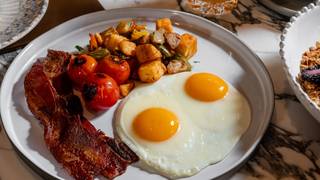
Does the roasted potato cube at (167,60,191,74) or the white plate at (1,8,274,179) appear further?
the roasted potato cube at (167,60,191,74)

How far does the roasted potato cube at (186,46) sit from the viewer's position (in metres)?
1.27

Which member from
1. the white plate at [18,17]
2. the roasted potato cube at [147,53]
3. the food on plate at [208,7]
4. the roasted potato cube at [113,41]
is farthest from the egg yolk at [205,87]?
the white plate at [18,17]

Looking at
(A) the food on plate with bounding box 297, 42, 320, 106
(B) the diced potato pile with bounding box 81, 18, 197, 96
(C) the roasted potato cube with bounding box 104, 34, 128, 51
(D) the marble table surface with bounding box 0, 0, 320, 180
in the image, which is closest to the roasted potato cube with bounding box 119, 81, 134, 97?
(B) the diced potato pile with bounding box 81, 18, 197, 96

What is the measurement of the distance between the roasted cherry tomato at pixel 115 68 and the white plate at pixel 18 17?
0.92ft

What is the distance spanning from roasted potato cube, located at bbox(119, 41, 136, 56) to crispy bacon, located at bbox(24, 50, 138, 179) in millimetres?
153

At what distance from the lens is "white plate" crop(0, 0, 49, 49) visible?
1.32 metres

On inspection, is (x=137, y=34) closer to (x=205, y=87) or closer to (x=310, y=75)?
(x=205, y=87)

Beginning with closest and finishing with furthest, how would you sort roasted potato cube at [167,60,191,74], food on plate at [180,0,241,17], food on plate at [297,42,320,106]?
food on plate at [297,42,320,106]
roasted potato cube at [167,60,191,74]
food on plate at [180,0,241,17]

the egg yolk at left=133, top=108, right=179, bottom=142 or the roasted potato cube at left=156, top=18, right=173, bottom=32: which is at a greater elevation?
the roasted potato cube at left=156, top=18, right=173, bottom=32

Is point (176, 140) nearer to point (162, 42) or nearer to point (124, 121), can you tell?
point (124, 121)

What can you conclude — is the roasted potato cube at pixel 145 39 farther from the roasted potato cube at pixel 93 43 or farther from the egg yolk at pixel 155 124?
the egg yolk at pixel 155 124

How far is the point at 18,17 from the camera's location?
1.40 metres

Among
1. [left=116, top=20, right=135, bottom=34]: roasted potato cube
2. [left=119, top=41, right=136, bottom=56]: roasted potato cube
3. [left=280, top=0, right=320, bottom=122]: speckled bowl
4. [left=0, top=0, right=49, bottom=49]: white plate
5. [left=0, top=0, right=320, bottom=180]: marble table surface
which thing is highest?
[left=280, top=0, right=320, bottom=122]: speckled bowl

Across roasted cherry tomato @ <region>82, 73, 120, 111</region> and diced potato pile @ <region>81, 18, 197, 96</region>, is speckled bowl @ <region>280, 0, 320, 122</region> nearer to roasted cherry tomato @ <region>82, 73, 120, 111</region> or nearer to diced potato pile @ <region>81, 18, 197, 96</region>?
diced potato pile @ <region>81, 18, 197, 96</region>
